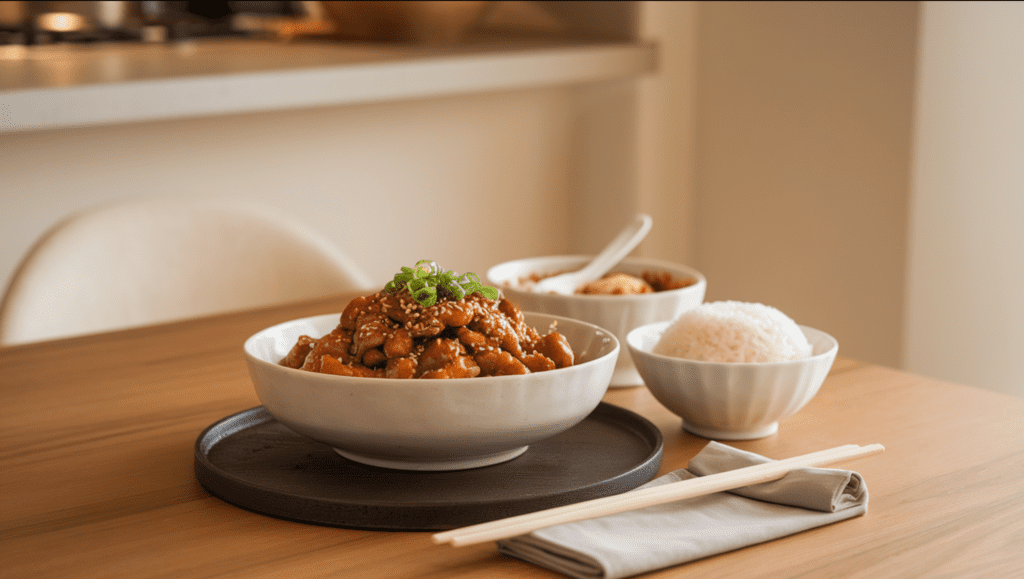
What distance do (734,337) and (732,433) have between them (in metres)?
0.08

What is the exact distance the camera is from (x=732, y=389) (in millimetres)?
877

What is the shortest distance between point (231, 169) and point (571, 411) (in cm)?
156

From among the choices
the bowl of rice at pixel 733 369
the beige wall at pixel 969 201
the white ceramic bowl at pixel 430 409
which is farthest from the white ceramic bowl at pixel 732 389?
the beige wall at pixel 969 201

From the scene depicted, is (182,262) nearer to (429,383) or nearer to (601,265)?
(601,265)

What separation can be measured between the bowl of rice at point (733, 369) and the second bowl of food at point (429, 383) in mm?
77

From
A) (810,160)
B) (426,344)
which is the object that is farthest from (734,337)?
(810,160)

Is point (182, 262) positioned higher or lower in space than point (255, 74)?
lower

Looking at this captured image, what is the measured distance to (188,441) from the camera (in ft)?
3.02

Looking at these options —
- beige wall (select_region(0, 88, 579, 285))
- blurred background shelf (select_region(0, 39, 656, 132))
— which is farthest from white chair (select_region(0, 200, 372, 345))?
beige wall (select_region(0, 88, 579, 285))

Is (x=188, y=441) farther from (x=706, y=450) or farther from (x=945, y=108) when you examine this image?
(x=945, y=108)

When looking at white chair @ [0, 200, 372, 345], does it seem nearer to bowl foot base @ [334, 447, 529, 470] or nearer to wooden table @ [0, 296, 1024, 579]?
wooden table @ [0, 296, 1024, 579]

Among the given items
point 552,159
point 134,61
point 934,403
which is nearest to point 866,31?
point 552,159

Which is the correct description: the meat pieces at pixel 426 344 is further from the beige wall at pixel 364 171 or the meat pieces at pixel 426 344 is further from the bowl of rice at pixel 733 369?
the beige wall at pixel 364 171

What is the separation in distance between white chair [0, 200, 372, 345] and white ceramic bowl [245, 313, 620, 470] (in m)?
0.80
